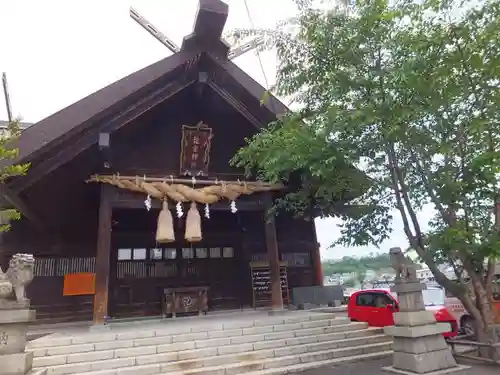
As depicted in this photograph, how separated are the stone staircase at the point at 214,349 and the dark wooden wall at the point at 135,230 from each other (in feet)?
12.5

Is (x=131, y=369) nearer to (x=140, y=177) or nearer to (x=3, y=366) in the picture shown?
(x=3, y=366)

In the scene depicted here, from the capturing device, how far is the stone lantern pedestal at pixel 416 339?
6.37 meters

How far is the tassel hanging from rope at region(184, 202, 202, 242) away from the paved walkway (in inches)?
175

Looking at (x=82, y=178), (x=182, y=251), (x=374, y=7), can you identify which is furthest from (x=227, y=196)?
(x=374, y=7)

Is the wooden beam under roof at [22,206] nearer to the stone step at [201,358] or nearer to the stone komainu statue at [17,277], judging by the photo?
the stone komainu statue at [17,277]

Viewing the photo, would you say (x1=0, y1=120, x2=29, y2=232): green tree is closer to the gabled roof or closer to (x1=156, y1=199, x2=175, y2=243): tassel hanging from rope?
the gabled roof

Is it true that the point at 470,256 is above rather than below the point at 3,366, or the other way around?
above

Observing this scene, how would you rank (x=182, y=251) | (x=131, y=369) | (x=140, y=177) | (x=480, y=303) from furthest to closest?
(x=182, y=251) < (x=140, y=177) < (x=480, y=303) < (x=131, y=369)

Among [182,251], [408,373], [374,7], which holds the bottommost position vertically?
[408,373]

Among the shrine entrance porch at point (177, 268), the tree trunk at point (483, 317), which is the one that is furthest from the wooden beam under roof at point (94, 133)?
the tree trunk at point (483, 317)

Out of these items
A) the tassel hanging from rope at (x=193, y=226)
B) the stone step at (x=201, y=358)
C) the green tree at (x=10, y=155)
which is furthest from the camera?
the tassel hanging from rope at (x=193, y=226)

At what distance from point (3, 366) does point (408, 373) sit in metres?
6.54

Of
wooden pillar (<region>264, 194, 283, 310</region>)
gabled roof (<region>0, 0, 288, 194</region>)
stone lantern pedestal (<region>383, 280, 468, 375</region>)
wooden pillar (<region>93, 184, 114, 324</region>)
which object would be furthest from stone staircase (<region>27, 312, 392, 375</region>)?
gabled roof (<region>0, 0, 288, 194</region>)

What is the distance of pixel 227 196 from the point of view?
33.7ft
